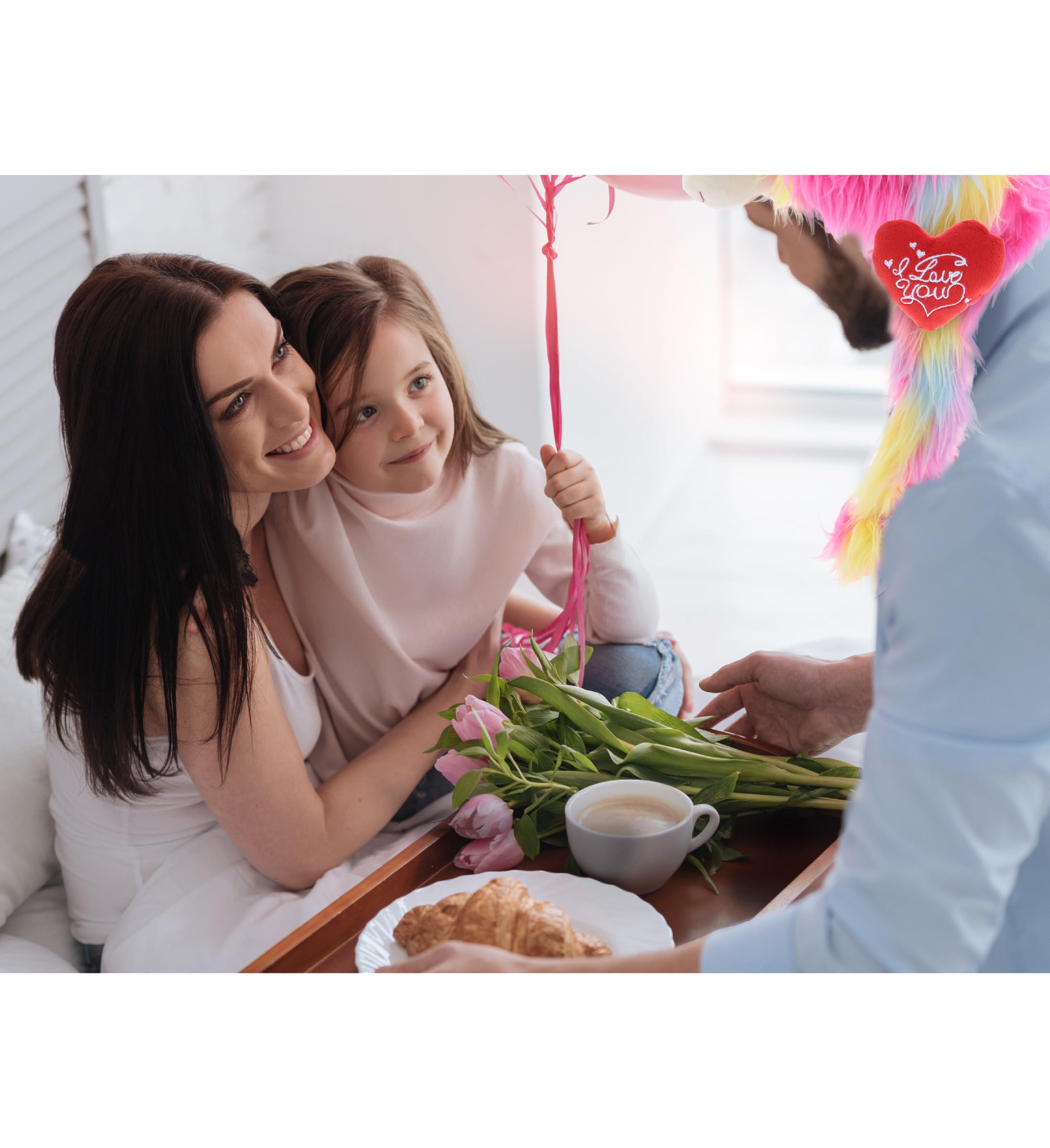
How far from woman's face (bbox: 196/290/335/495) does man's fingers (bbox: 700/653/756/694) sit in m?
0.41

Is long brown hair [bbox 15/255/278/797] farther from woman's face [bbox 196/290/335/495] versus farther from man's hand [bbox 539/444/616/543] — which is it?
man's hand [bbox 539/444/616/543]

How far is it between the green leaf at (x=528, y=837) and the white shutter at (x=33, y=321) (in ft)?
3.29

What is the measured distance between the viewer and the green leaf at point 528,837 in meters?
0.91

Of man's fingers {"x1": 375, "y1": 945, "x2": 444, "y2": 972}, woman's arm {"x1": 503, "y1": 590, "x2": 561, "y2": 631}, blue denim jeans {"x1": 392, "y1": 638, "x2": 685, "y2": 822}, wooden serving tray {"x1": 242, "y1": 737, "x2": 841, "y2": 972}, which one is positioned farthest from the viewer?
woman's arm {"x1": 503, "y1": 590, "x2": 561, "y2": 631}

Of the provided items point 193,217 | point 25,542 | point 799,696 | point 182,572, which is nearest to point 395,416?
point 182,572

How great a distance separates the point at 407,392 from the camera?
3.71 feet

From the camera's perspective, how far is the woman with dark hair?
3.12 ft

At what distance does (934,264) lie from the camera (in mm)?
691

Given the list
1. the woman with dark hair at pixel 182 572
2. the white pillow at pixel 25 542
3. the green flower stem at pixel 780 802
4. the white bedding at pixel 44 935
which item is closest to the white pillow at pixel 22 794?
the white bedding at pixel 44 935

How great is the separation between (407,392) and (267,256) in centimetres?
141

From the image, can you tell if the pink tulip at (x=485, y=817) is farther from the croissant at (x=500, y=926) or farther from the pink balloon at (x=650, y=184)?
the pink balloon at (x=650, y=184)

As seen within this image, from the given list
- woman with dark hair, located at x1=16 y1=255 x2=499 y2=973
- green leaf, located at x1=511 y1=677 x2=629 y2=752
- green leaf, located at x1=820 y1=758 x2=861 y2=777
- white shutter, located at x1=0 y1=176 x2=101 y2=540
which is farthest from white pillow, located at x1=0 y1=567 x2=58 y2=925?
green leaf, located at x1=820 y1=758 x2=861 y2=777

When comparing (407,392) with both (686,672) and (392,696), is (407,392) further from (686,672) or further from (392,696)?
(686,672)
